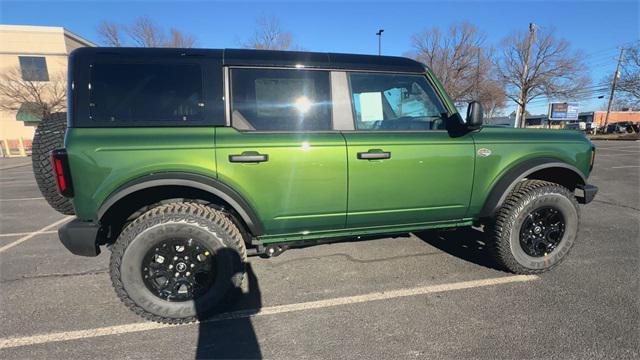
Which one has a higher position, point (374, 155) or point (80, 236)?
point (374, 155)

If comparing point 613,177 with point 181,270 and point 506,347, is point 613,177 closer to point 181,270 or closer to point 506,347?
point 506,347

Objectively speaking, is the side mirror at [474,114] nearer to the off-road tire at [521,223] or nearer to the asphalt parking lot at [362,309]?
the off-road tire at [521,223]

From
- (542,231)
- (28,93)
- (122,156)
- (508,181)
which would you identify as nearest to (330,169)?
(122,156)

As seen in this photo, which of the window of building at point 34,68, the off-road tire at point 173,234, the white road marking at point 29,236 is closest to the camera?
the off-road tire at point 173,234

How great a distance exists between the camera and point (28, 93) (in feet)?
79.5

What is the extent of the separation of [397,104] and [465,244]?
210cm

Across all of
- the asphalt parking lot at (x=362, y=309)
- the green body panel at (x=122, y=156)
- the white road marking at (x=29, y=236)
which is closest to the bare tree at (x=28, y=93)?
the white road marking at (x=29, y=236)

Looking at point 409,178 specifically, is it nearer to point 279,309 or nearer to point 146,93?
point 279,309

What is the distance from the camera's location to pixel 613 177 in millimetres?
8945

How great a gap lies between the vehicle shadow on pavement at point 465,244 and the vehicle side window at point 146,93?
3.04 meters

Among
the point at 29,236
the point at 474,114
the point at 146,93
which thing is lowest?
the point at 29,236

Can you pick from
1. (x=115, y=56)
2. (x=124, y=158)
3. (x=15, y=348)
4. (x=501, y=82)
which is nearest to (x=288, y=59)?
(x=115, y=56)

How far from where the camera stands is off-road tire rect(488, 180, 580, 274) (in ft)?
10.1

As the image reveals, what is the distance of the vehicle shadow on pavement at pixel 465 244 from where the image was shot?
3.52 m
